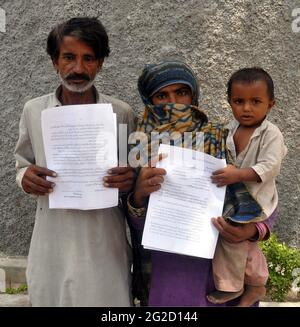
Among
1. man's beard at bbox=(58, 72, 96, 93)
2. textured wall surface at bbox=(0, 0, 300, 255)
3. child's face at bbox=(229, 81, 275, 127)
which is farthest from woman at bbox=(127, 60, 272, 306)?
textured wall surface at bbox=(0, 0, 300, 255)

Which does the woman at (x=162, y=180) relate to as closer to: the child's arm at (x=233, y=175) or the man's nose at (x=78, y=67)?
the child's arm at (x=233, y=175)

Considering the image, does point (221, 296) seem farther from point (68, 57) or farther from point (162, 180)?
point (68, 57)

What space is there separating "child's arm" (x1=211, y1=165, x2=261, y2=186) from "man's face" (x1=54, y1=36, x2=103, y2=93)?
69 cm

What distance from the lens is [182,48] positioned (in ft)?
10.6

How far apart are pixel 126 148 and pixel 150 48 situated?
1433mm

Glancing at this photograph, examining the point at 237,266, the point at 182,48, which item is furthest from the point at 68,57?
the point at 182,48

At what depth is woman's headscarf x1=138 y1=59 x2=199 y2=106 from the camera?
74.1 inches

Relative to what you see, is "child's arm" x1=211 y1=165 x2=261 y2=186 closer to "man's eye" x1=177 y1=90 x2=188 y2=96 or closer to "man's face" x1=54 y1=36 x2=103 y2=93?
"man's eye" x1=177 y1=90 x2=188 y2=96

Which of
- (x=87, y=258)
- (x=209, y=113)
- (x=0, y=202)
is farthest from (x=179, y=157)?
(x=0, y=202)

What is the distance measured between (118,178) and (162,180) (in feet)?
0.61

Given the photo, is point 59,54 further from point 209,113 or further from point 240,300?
point 209,113

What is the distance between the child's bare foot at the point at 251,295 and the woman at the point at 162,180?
15cm

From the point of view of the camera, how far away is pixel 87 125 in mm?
1896

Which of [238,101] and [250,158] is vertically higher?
[238,101]
